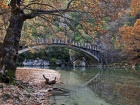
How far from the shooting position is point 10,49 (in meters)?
11.7

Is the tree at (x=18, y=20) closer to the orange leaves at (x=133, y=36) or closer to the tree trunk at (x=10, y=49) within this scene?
the tree trunk at (x=10, y=49)

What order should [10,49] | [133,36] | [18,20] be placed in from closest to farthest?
[10,49] → [18,20] → [133,36]

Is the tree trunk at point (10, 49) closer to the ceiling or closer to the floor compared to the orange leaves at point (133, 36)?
closer to the floor

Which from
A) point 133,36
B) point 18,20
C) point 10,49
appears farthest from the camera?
point 133,36

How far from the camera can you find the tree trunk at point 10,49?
1156cm

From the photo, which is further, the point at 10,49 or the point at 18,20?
the point at 18,20

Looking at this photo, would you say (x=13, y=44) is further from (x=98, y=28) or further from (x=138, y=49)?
(x=138, y=49)

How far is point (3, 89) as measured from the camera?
29.9ft

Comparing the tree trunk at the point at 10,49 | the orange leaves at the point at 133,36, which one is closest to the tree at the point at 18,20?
the tree trunk at the point at 10,49

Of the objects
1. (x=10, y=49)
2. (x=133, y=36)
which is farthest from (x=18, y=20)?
(x=133, y=36)

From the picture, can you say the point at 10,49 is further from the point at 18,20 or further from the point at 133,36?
the point at 133,36

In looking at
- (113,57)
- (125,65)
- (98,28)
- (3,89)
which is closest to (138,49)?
(125,65)

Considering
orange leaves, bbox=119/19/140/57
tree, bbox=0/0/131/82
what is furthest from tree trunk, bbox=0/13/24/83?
orange leaves, bbox=119/19/140/57

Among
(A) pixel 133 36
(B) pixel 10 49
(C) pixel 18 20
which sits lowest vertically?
(B) pixel 10 49
